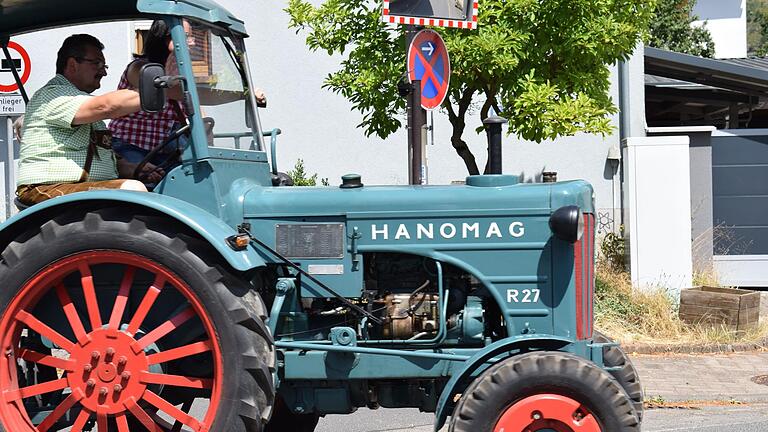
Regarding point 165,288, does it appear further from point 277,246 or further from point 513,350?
point 513,350

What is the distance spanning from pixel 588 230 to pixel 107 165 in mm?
2543

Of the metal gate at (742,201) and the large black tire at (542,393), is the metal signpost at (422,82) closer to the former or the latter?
the large black tire at (542,393)

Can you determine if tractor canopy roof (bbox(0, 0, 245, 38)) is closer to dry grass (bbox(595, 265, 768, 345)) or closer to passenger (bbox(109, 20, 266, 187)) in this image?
passenger (bbox(109, 20, 266, 187))

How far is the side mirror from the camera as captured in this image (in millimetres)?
4707

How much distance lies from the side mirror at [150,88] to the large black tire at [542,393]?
1.98 meters

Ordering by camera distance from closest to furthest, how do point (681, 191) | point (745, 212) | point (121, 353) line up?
point (121, 353) < point (681, 191) < point (745, 212)

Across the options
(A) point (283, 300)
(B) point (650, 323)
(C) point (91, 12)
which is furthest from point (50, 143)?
(B) point (650, 323)

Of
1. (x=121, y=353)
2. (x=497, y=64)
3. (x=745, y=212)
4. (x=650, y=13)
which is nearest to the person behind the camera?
(x=121, y=353)

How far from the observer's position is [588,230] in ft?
17.1

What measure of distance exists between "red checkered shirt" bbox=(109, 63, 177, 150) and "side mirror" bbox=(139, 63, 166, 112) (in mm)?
647

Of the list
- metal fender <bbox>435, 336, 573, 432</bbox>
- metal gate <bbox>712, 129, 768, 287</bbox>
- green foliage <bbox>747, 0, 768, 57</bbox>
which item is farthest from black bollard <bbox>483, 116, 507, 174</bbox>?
green foliage <bbox>747, 0, 768, 57</bbox>

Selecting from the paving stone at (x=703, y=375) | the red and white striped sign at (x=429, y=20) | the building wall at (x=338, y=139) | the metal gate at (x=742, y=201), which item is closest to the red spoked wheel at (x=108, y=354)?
the red and white striped sign at (x=429, y=20)

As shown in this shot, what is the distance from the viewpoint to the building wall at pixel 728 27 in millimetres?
34188

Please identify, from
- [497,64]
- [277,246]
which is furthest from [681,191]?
[277,246]
